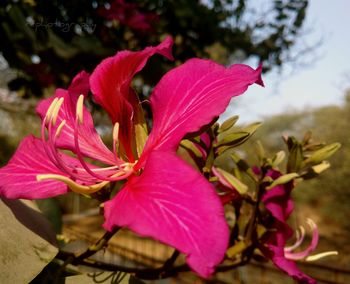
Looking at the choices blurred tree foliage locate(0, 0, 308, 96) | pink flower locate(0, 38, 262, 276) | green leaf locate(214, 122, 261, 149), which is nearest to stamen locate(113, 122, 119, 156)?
pink flower locate(0, 38, 262, 276)

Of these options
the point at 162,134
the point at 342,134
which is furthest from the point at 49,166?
the point at 342,134

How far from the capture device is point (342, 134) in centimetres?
912

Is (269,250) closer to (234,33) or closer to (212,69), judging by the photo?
(212,69)

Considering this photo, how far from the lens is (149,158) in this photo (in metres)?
0.40

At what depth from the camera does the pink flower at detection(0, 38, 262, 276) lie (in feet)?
1.09

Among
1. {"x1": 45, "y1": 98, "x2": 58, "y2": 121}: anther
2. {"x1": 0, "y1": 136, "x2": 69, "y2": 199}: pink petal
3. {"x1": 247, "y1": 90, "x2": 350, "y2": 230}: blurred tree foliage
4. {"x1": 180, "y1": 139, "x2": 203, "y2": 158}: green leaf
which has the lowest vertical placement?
{"x1": 247, "y1": 90, "x2": 350, "y2": 230}: blurred tree foliage

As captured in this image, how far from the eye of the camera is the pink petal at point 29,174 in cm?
46

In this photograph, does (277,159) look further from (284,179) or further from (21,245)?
(21,245)

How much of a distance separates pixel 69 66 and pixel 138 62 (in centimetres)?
127

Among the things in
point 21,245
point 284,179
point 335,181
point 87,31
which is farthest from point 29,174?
point 335,181

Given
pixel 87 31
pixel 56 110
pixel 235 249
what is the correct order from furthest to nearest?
pixel 87 31 < pixel 235 249 < pixel 56 110

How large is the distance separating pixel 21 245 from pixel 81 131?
6.3 inches

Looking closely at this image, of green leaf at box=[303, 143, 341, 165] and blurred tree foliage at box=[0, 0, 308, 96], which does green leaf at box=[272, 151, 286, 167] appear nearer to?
green leaf at box=[303, 143, 341, 165]

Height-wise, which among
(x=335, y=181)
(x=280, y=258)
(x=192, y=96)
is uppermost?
(x=192, y=96)
